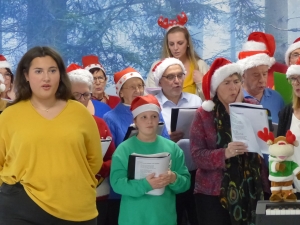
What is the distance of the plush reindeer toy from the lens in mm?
Result: 3246

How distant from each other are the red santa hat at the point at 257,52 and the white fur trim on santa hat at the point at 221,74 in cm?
51

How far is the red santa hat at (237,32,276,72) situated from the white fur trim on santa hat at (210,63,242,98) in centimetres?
51

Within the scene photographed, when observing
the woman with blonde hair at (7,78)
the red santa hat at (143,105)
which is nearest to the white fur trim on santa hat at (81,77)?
the red santa hat at (143,105)

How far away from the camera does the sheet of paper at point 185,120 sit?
426cm

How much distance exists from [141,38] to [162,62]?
1.48m

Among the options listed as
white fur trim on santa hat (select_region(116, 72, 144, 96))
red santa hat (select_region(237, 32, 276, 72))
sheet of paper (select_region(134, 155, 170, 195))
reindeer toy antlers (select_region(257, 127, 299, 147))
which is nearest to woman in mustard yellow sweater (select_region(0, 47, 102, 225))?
sheet of paper (select_region(134, 155, 170, 195))

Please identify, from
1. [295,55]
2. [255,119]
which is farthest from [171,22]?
[255,119]

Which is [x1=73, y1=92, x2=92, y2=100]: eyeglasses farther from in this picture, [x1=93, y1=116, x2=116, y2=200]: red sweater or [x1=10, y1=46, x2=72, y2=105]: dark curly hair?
[x1=10, y1=46, x2=72, y2=105]: dark curly hair

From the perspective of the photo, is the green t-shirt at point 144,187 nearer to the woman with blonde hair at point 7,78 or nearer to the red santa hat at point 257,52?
the red santa hat at point 257,52

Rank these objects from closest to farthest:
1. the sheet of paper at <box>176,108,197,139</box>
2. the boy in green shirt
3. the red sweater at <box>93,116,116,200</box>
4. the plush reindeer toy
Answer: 1. the plush reindeer toy
2. the boy in green shirt
3. the red sweater at <box>93,116,116,200</box>
4. the sheet of paper at <box>176,108,197,139</box>

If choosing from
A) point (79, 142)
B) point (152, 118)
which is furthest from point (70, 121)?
point (152, 118)

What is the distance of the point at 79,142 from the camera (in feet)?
10.5

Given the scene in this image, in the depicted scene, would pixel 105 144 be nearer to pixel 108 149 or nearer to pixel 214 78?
pixel 108 149

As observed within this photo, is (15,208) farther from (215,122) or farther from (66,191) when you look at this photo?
(215,122)
